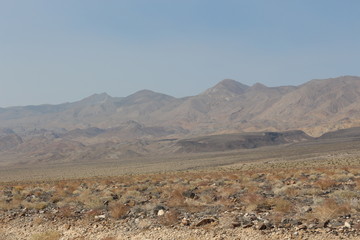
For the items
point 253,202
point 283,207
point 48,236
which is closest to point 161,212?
point 253,202

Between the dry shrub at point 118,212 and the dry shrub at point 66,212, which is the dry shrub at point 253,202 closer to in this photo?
the dry shrub at point 118,212

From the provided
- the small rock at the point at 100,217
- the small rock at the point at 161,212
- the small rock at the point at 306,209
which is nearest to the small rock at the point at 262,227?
the small rock at the point at 306,209

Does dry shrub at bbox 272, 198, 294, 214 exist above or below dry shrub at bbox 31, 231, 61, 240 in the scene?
above

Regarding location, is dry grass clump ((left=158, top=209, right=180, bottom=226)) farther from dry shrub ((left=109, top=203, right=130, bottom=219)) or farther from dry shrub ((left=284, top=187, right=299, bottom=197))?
dry shrub ((left=284, top=187, right=299, bottom=197))

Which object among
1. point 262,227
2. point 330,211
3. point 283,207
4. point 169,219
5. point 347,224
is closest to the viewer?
point 347,224

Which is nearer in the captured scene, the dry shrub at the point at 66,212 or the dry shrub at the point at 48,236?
the dry shrub at the point at 48,236

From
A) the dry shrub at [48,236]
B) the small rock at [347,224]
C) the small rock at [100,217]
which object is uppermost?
the small rock at [100,217]

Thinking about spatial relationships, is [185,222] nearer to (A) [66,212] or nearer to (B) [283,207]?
(B) [283,207]

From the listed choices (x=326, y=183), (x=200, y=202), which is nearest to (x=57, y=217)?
(x=200, y=202)

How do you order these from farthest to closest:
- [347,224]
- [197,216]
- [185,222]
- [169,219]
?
[197,216] → [169,219] → [185,222] → [347,224]

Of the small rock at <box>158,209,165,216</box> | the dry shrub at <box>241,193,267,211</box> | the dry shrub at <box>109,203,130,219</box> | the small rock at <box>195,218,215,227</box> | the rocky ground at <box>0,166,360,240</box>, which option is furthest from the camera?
the dry shrub at <box>109,203,130,219</box>

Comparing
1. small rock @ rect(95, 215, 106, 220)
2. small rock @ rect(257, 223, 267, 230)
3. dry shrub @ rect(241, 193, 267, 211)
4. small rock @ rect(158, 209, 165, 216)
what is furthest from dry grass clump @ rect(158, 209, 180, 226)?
small rock @ rect(257, 223, 267, 230)

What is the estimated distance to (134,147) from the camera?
168 m

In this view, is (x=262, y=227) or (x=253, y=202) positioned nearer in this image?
(x=262, y=227)
